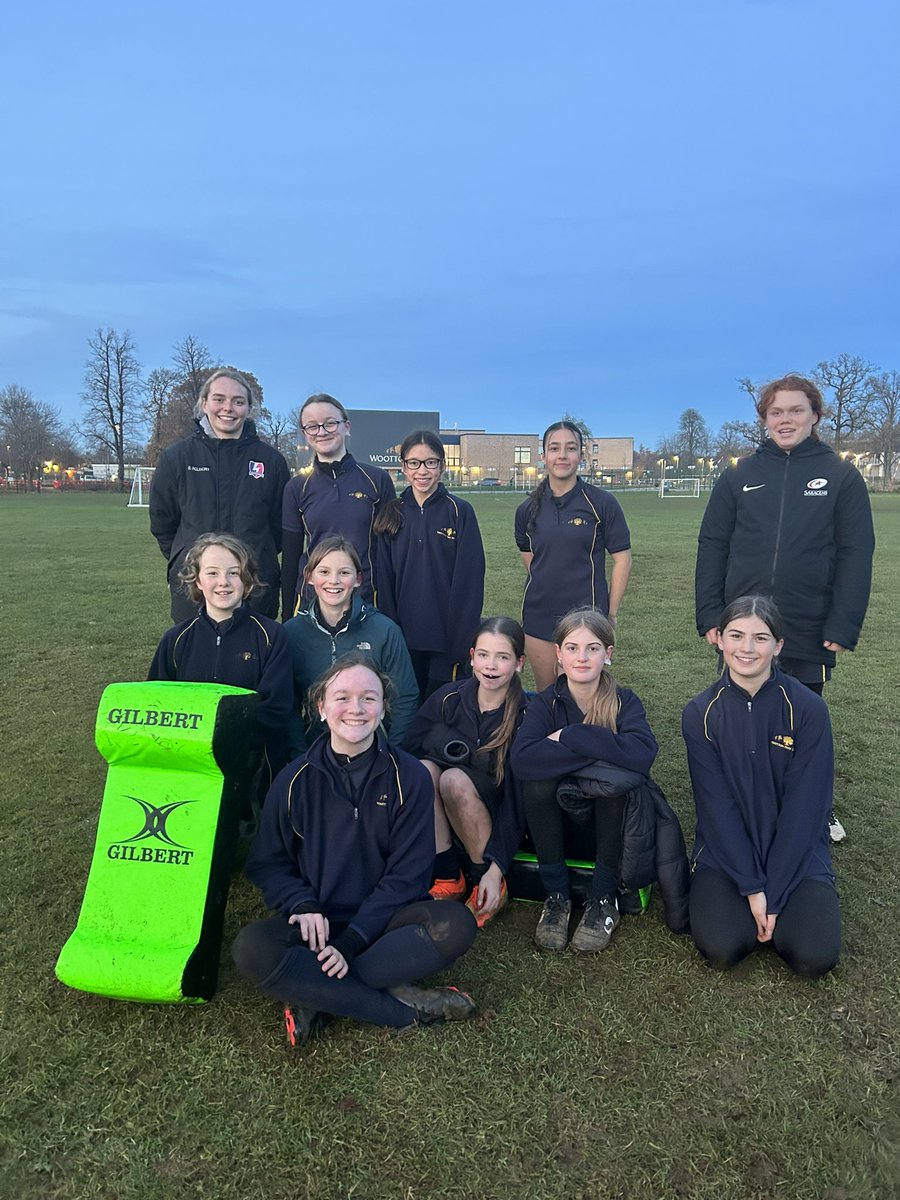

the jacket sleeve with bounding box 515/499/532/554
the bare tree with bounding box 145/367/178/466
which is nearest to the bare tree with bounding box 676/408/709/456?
the bare tree with bounding box 145/367/178/466

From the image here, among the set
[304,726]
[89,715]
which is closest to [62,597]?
[89,715]

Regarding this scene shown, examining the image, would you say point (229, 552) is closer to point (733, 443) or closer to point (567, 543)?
point (567, 543)

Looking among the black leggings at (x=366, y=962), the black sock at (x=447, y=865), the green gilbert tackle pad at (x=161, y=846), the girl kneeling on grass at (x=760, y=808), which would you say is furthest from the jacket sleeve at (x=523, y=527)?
the black leggings at (x=366, y=962)

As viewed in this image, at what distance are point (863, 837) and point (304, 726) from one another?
293 centimetres

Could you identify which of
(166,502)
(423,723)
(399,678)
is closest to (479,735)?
(423,723)

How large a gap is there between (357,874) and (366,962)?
33cm

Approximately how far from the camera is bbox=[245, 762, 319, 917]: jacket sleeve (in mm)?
2861

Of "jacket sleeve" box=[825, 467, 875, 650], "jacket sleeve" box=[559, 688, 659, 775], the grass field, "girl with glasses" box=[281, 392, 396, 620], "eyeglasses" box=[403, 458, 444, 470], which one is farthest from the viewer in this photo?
"girl with glasses" box=[281, 392, 396, 620]

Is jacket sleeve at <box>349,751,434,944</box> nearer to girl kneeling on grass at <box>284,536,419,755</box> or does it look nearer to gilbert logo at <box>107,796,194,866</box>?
gilbert logo at <box>107,796,194,866</box>

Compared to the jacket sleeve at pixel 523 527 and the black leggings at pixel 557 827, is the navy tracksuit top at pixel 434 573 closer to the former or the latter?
the jacket sleeve at pixel 523 527

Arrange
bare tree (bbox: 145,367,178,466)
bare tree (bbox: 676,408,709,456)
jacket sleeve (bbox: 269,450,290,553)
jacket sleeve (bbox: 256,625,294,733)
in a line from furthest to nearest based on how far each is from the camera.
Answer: bare tree (bbox: 676,408,709,456) → bare tree (bbox: 145,367,178,466) → jacket sleeve (bbox: 269,450,290,553) → jacket sleeve (bbox: 256,625,294,733)

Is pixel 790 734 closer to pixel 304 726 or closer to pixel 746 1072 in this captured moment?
pixel 746 1072

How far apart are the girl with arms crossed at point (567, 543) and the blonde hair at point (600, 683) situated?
1.14 m

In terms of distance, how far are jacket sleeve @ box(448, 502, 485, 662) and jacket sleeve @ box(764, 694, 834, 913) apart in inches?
70.7
